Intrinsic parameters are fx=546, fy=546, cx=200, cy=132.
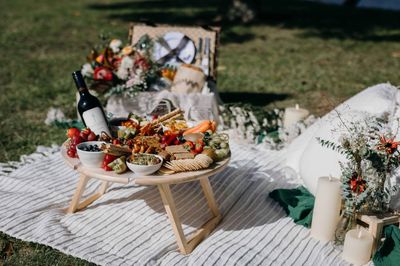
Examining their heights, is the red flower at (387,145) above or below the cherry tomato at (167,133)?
above

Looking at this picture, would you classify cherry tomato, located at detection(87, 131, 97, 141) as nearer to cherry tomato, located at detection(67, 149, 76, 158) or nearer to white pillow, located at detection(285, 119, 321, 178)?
cherry tomato, located at detection(67, 149, 76, 158)

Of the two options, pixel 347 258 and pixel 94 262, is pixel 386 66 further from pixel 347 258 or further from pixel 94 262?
pixel 94 262

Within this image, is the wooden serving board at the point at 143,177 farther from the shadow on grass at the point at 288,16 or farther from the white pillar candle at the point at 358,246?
the shadow on grass at the point at 288,16

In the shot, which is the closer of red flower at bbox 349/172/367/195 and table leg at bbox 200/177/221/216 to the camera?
red flower at bbox 349/172/367/195

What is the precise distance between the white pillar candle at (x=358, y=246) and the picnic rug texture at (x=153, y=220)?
0.07 metres

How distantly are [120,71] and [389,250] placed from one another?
2924 mm

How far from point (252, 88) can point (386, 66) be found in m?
2.46

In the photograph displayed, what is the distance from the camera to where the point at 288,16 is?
12.4 meters

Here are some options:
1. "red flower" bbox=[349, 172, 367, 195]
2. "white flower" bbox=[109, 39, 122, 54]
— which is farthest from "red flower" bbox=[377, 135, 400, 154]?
"white flower" bbox=[109, 39, 122, 54]

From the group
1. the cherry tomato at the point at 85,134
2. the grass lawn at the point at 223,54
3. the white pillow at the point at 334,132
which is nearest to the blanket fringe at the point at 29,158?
the grass lawn at the point at 223,54

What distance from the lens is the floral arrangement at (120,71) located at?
5078mm

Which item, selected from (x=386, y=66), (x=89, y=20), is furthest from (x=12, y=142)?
(x=89, y=20)

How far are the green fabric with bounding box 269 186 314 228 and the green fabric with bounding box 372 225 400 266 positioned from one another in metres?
0.52

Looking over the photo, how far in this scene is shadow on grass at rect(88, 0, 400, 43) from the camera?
10.6 metres
